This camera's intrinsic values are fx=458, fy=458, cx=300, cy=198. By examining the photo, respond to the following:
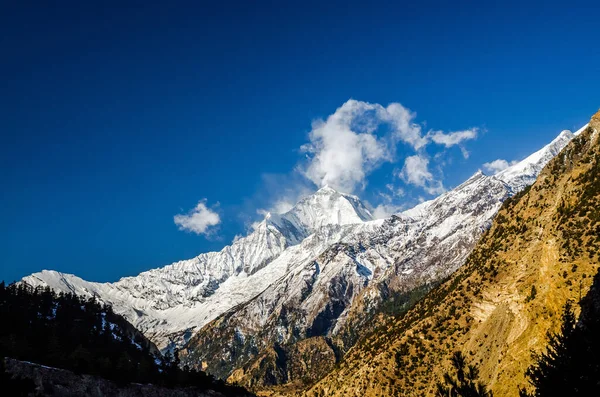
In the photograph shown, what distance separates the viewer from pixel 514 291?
91688mm

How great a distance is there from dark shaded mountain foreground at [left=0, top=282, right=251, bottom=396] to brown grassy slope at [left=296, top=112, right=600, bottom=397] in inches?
2213

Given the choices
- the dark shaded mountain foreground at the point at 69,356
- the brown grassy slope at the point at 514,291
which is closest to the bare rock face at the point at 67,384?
the dark shaded mountain foreground at the point at 69,356

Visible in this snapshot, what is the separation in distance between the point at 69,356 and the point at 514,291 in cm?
10739

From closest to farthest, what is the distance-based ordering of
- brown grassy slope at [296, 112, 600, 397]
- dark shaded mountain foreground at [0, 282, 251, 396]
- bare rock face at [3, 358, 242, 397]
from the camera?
brown grassy slope at [296, 112, 600, 397] < bare rock face at [3, 358, 242, 397] < dark shaded mountain foreground at [0, 282, 251, 396]

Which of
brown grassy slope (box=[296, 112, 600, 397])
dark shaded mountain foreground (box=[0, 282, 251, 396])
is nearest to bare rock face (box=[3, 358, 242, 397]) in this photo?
dark shaded mountain foreground (box=[0, 282, 251, 396])

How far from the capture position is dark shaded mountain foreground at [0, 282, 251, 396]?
8900 cm

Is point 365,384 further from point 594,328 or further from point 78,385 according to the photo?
point 594,328

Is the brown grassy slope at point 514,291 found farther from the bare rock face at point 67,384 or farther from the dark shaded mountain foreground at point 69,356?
the bare rock face at point 67,384

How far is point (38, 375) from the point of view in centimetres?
8506

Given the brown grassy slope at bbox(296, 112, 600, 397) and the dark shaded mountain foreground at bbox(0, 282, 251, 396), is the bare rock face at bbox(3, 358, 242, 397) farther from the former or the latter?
the brown grassy slope at bbox(296, 112, 600, 397)

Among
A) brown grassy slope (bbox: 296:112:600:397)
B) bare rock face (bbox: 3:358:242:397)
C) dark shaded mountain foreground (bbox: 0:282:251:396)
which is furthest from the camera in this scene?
dark shaded mountain foreground (bbox: 0:282:251:396)

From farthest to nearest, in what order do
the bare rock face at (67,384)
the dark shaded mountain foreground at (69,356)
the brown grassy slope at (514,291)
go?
the dark shaded mountain foreground at (69,356), the bare rock face at (67,384), the brown grassy slope at (514,291)

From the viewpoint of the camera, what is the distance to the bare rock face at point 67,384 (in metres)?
82.8

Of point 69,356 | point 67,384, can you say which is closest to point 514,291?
point 67,384
